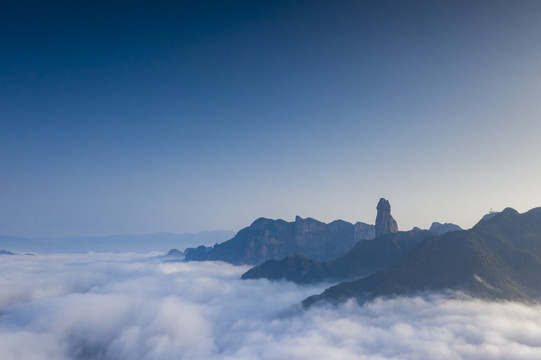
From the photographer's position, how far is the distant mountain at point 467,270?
161 metres

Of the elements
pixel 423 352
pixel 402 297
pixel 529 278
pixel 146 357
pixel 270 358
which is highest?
pixel 529 278

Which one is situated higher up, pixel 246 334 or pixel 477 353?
pixel 477 353

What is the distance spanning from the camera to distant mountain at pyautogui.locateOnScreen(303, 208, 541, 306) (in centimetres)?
16100

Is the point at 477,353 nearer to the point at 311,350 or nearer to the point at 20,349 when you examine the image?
the point at 311,350

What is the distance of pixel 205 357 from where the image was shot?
579 feet

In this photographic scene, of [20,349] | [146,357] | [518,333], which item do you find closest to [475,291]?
[518,333]

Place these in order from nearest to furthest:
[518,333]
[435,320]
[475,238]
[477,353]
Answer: [477,353], [518,333], [435,320], [475,238]

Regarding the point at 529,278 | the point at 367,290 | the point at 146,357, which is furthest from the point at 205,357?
the point at 529,278

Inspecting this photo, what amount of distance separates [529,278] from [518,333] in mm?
46756

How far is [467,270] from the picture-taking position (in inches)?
6476

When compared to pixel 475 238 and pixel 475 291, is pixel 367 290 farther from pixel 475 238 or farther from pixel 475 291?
pixel 475 238

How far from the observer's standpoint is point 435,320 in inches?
5999

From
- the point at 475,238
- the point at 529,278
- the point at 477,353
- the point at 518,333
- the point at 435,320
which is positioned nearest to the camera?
the point at 477,353

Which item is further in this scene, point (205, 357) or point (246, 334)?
point (246, 334)
